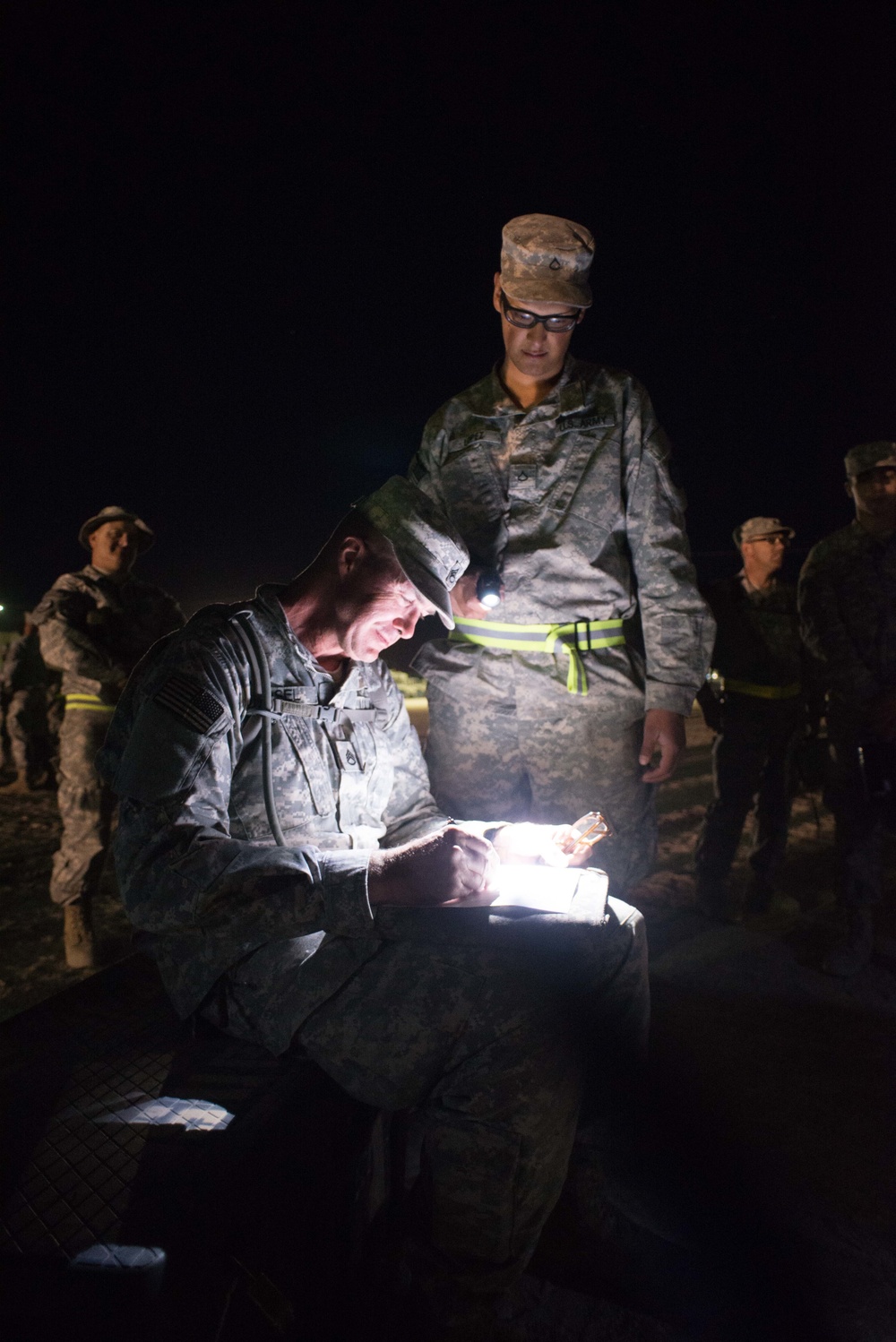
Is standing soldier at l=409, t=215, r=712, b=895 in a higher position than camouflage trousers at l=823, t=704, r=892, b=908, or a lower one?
higher

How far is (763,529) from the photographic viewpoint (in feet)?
16.8

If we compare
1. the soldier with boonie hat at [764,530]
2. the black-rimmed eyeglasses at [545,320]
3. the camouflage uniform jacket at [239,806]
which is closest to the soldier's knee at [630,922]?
the camouflage uniform jacket at [239,806]

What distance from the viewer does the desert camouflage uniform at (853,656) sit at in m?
4.03

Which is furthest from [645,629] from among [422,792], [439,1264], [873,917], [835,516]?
[835,516]

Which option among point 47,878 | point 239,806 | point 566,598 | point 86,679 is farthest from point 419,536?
point 47,878

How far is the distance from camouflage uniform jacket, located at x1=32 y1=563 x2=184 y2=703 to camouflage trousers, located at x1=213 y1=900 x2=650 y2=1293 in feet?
11.4

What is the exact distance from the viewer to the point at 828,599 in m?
4.33

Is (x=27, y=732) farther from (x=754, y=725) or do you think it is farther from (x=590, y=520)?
(x=590, y=520)

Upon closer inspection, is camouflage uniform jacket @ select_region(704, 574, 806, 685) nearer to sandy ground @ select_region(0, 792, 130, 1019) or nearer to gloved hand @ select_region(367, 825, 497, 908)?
gloved hand @ select_region(367, 825, 497, 908)

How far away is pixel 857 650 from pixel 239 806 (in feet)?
12.9

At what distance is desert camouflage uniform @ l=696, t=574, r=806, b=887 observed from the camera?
191 inches

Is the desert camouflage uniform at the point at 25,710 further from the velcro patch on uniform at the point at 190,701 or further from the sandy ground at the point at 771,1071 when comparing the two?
the velcro patch on uniform at the point at 190,701

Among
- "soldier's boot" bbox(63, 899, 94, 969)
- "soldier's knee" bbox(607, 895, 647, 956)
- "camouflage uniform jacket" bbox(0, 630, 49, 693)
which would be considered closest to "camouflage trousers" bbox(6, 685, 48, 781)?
"camouflage uniform jacket" bbox(0, 630, 49, 693)

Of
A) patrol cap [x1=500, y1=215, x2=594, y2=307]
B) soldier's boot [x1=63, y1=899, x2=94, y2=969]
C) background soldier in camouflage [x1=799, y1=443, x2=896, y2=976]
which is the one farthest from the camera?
soldier's boot [x1=63, y1=899, x2=94, y2=969]
